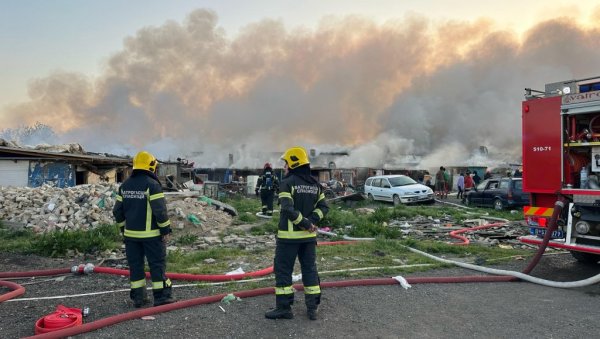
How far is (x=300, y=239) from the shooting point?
175 inches

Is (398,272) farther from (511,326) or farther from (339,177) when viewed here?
(339,177)

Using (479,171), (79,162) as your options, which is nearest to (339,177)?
(479,171)

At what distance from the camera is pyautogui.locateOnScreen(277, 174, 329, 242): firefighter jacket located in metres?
4.36

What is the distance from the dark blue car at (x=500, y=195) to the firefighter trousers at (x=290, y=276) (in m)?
12.1

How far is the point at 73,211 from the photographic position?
11086 mm

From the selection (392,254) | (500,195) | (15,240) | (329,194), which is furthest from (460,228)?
(329,194)

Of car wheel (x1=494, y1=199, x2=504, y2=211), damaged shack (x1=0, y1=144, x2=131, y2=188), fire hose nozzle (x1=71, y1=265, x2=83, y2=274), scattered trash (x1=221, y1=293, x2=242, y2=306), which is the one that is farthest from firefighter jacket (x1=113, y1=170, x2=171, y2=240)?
damaged shack (x1=0, y1=144, x2=131, y2=188)

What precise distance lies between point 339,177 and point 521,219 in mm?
21458

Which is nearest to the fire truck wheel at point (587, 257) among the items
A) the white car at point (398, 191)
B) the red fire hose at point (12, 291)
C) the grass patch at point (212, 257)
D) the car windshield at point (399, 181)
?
the grass patch at point (212, 257)

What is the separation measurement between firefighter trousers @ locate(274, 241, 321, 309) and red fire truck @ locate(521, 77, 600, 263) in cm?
374

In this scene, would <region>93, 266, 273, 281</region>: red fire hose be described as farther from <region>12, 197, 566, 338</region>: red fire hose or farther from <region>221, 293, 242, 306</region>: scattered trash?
<region>221, 293, 242, 306</region>: scattered trash

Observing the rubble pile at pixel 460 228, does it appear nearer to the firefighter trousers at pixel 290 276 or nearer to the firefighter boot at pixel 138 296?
the firefighter trousers at pixel 290 276

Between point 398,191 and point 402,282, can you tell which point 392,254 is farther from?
point 398,191

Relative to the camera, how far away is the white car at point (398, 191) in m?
19.1
